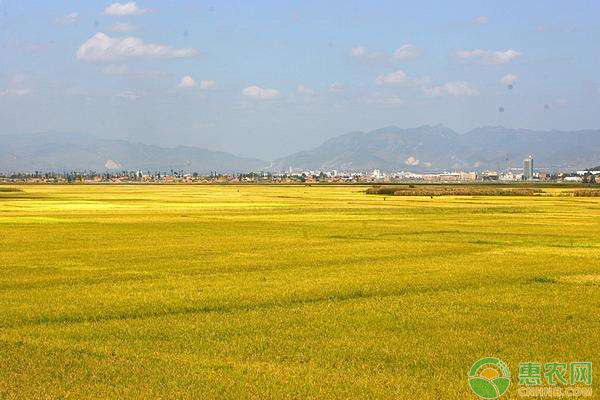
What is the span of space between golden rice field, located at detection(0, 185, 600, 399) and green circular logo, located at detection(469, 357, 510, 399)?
20cm

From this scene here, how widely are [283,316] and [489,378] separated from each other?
5.61 m

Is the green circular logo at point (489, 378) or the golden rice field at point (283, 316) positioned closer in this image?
the green circular logo at point (489, 378)

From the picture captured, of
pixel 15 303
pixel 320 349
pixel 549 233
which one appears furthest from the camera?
pixel 549 233

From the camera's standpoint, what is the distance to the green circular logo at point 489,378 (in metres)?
10.6

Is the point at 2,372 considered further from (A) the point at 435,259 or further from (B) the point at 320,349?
(A) the point at 435,259

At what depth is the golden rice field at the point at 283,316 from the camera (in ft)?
36.7

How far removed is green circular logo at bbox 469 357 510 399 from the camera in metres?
10.6

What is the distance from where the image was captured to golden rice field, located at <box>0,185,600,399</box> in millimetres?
11172

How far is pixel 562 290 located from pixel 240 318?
929 centimetres

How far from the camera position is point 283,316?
15.8m

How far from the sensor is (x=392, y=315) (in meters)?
15.9

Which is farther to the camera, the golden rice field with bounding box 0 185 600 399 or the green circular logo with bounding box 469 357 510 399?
the golden rice field with bounding box 0 185 600 399

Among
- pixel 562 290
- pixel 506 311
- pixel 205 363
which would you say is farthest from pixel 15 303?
pixel 562 290

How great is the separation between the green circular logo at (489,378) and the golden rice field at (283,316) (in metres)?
0.20
